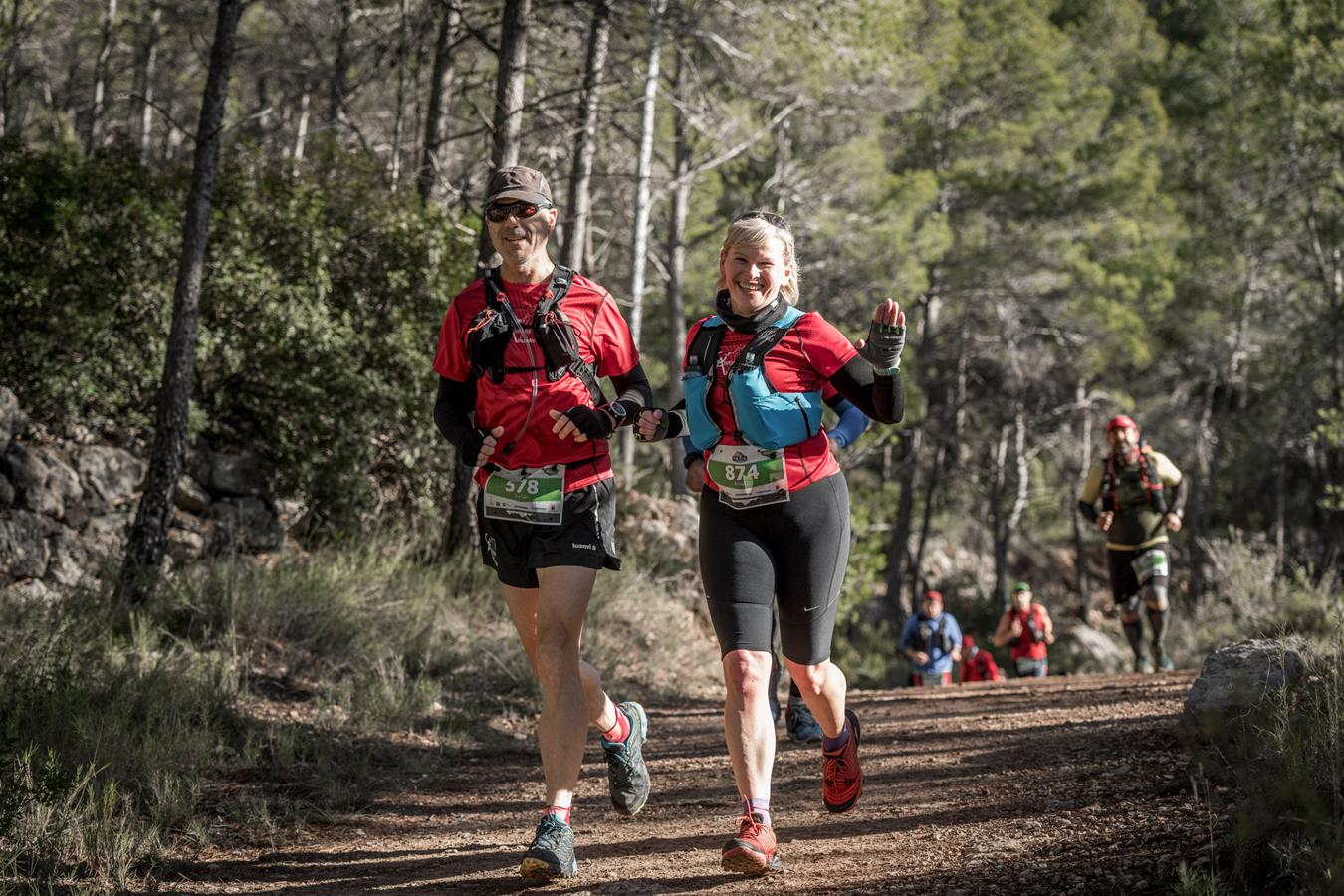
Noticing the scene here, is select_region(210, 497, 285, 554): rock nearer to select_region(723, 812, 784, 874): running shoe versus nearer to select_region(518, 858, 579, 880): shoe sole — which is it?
select_region(518, 858, 579, 880): shoe sole

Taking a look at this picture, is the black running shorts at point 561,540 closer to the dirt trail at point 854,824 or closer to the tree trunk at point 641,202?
the dirt trail at point 854,824

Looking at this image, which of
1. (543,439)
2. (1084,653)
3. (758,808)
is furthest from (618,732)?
(1084,653)

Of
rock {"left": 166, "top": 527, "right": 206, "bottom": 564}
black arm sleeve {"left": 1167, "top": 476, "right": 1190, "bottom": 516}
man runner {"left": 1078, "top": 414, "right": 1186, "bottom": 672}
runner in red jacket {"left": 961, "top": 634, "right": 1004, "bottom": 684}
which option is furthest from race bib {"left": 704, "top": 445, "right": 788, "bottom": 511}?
runner in red jacket {"left": 961, "top": 634, "right": 1004, "bottom": 684}

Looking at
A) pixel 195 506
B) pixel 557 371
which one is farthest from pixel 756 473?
pixel 195 506

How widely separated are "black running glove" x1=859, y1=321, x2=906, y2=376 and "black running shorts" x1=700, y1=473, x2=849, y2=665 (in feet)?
1.62

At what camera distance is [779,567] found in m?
4.22

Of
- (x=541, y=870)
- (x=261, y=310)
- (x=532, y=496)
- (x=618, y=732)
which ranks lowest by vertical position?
(x=541, y=870)

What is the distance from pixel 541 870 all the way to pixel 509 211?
2200mm

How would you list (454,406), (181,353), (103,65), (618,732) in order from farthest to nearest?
1. (103,65)
2. (181,353)
3. (618,732)
4. (454,406)

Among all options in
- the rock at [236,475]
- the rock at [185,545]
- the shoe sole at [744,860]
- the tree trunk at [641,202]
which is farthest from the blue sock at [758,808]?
the tree trunk at [641,202]

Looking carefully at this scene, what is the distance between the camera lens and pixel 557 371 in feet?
14.1

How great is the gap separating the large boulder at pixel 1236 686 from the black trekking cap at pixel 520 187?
3.00m

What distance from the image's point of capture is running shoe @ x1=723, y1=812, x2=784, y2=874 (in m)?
3.86

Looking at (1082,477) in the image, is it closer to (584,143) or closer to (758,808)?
(584,143)
